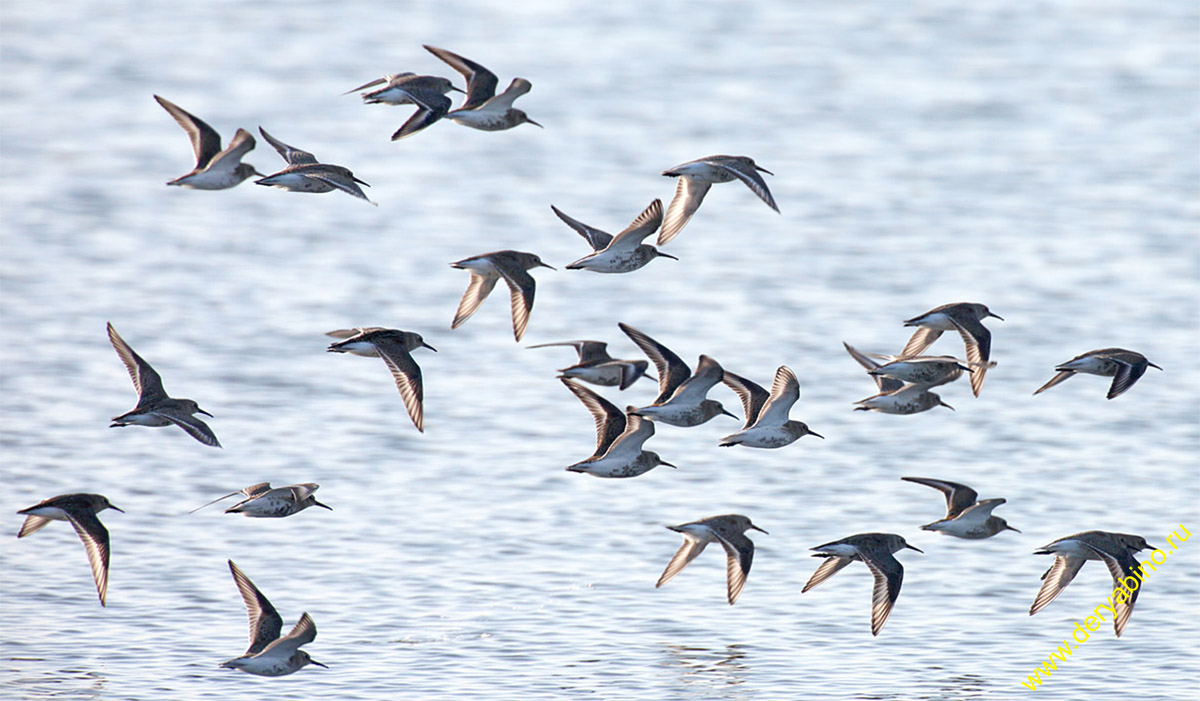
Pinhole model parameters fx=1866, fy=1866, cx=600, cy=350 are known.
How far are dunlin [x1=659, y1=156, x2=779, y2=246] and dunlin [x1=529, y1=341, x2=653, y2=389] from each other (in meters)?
0.94

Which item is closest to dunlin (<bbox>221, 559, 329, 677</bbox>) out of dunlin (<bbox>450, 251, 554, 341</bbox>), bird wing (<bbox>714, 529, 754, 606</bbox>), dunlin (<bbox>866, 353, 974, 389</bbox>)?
dunlin (<bbox>450, 251, 554, 341</bbox>)

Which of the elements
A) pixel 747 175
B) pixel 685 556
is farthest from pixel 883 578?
pixel 747 175

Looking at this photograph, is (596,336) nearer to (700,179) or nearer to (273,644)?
(700,179)

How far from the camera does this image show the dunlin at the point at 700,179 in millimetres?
13172

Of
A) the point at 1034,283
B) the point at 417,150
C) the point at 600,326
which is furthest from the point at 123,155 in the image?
the point at 1034,283

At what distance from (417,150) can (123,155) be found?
5317 millimetres

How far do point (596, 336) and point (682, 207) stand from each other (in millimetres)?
8207

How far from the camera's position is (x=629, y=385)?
1361cm

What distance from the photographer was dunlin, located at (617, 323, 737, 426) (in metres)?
13.3

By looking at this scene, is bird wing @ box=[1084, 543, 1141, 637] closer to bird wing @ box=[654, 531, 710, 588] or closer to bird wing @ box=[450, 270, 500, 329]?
bird wing @ box=[654, 531, 710, 588]

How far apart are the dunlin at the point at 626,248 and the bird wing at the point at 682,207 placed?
0.48 m

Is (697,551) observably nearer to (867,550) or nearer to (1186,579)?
(867,550)

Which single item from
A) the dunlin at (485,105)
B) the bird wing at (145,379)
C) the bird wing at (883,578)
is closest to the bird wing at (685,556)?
the bird wing at (883,578)

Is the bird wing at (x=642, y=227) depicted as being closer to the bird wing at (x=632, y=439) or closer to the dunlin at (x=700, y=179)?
the dunlin at (x=700, y=179)
